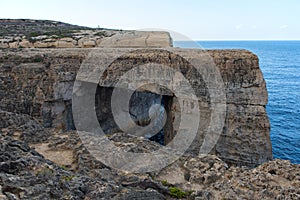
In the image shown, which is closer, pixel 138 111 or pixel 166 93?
pixel 166 93

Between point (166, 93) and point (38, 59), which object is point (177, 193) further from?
point (38, 59)

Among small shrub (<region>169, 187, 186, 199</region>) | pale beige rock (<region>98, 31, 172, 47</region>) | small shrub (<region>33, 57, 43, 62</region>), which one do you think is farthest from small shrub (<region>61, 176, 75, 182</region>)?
pale beige rock (<region>98, 31, 172, 47</region>)

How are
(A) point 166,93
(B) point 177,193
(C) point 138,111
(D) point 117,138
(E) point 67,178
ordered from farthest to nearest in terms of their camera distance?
(C) point 138,111 → (A) point 166,93 → (D) point 117,138 → (B) point 177,193 → (E) point 67,178

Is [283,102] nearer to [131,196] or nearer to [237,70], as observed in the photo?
[237,70]

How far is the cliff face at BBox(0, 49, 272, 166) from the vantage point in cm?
1716

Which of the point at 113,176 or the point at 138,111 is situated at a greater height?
the point at 113,176

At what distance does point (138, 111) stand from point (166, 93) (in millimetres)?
8669

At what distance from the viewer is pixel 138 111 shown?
27.0 meters

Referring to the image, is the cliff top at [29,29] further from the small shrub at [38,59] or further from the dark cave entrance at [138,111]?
the dark cave entrance at [138,111]

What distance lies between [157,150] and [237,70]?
28.4 feet

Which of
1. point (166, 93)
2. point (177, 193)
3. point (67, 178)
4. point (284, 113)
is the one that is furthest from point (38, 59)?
point (284, 113)

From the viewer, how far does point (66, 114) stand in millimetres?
21266

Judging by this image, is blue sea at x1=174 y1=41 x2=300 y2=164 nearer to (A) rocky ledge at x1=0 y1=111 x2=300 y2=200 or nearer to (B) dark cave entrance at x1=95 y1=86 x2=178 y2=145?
(B) dark cave entrance at x1=95 y1=86 x2=178 y2=145

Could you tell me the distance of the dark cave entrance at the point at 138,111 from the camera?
66.8 feet
